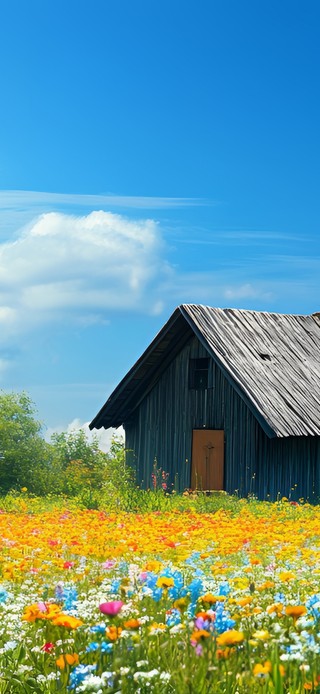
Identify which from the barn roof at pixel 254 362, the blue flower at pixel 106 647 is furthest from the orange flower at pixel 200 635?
the barn roof at pixel 254 362

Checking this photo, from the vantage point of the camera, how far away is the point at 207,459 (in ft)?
85.3

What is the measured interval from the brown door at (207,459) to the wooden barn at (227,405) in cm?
3

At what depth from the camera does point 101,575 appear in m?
7.55

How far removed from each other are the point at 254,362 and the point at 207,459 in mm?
3123

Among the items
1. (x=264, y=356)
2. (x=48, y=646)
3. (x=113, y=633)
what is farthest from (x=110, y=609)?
(x=264, y=356)

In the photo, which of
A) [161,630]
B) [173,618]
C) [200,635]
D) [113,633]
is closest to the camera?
[200,635]

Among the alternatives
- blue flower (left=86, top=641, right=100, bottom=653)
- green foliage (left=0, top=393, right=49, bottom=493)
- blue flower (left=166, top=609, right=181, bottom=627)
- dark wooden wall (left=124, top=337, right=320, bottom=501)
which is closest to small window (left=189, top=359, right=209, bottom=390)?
dark wooden wall (left=124, top=337, right=320, bottom=501)

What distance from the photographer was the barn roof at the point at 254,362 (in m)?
23.3

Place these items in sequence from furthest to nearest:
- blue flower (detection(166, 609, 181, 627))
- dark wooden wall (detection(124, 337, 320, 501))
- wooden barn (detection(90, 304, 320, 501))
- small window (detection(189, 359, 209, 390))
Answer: small window (detection(189, 359, 209, 390)), dark wooden wall (detection(124, 337, 320, 501)), wooden barn (detection(90, 304, 320, 501)), blue flower (detection(166, 609, 181, 627))

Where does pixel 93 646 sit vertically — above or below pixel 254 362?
below

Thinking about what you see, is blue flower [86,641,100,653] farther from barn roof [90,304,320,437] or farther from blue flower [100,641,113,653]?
barn roof [90,304,320,437]

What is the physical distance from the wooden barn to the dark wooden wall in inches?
1.1

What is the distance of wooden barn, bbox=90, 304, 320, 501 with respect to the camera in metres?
24.4

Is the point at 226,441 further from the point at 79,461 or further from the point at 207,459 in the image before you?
the point at 79,461
